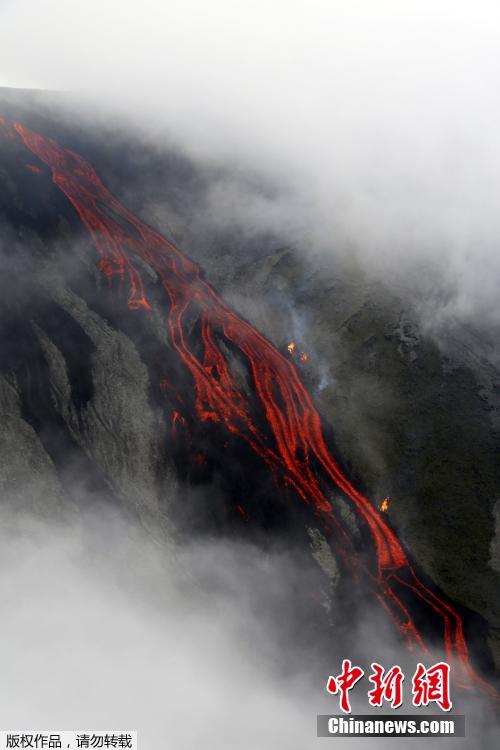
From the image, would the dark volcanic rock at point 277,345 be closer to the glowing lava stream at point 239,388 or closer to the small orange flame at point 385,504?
the small orange flame at point 385,504

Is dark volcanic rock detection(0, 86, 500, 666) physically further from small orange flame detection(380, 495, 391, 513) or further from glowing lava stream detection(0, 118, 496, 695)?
glowing lava stream detection(0, 118, 496, 695)

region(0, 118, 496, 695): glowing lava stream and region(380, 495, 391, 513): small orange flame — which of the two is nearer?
region(0, 118, 496, 695): glowing lava stream

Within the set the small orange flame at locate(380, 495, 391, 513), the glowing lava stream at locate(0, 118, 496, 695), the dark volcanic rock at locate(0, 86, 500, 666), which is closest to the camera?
the glowing lava stream at locate(0, 118, 496, 695)

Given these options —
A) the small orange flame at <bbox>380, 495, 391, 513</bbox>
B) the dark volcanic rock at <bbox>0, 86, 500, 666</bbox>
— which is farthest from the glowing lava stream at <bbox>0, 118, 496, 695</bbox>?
the dark volcanic rock at <bbox>0, 86, 500, 666</bbox>

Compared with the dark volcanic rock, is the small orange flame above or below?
below

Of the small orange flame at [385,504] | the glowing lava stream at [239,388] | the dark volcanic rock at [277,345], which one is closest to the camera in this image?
the glowing lava stream at [239,388]

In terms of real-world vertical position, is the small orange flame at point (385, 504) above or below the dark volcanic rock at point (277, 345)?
below

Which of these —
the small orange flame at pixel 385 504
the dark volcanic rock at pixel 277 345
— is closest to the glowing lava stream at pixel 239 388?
the small orange flame at pixel 385 504

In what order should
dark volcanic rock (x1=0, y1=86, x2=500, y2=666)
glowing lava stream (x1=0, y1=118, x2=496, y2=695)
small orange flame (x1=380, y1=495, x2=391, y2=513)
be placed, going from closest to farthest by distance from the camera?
1. glowing lava stream (x1=0, y1=118, x2=496, y2=695)
2. dark volcanic rock (x1=0, y1=86, x2=500, y2=666)
3. small orange flame (x1=380, y1=495, x2=391, y2=513)

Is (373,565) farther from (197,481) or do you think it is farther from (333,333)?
(333,333)
